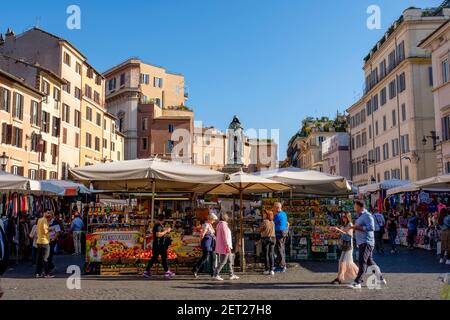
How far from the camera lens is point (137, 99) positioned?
224 ft

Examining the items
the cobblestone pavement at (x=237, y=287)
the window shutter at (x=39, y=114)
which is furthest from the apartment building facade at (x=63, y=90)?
the cobblestone pavement at (x=237, y=287)

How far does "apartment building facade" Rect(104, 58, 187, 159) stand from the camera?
68.4 meters

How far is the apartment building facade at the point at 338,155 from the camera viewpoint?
6756 cm

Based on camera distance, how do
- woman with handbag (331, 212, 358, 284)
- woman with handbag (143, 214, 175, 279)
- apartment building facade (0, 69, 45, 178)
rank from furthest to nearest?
apartment building facade (0, 69, 45, 178), woman with handbag (143, 214, 175, 279), woman with handbag (331, 212, 358, 284)

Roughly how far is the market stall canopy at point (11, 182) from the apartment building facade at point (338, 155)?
5655 centimetres

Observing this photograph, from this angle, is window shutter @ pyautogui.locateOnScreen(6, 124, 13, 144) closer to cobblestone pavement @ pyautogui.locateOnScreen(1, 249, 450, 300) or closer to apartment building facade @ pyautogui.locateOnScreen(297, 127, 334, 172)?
cobblestone pavement @ pyautogui.locateOnScreen(1, 249, 450, 300)

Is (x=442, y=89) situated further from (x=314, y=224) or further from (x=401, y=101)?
(x=314, y=224)

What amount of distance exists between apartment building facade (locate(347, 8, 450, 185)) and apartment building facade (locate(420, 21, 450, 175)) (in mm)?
7026

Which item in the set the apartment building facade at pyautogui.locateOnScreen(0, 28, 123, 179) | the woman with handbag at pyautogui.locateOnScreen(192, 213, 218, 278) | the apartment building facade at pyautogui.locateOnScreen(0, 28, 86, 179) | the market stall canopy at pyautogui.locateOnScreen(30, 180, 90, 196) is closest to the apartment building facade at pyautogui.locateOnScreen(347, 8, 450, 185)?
the market stall canopy at pyautogui.locateOnScreen(30, 180, 90, 196)

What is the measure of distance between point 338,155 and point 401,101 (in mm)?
24369

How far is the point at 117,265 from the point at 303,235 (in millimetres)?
6659

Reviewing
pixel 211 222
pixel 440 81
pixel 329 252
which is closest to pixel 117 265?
pixel 211 222

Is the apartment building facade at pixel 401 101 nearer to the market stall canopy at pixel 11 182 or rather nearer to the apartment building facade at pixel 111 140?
the apartment building facade at pixel 111 140
